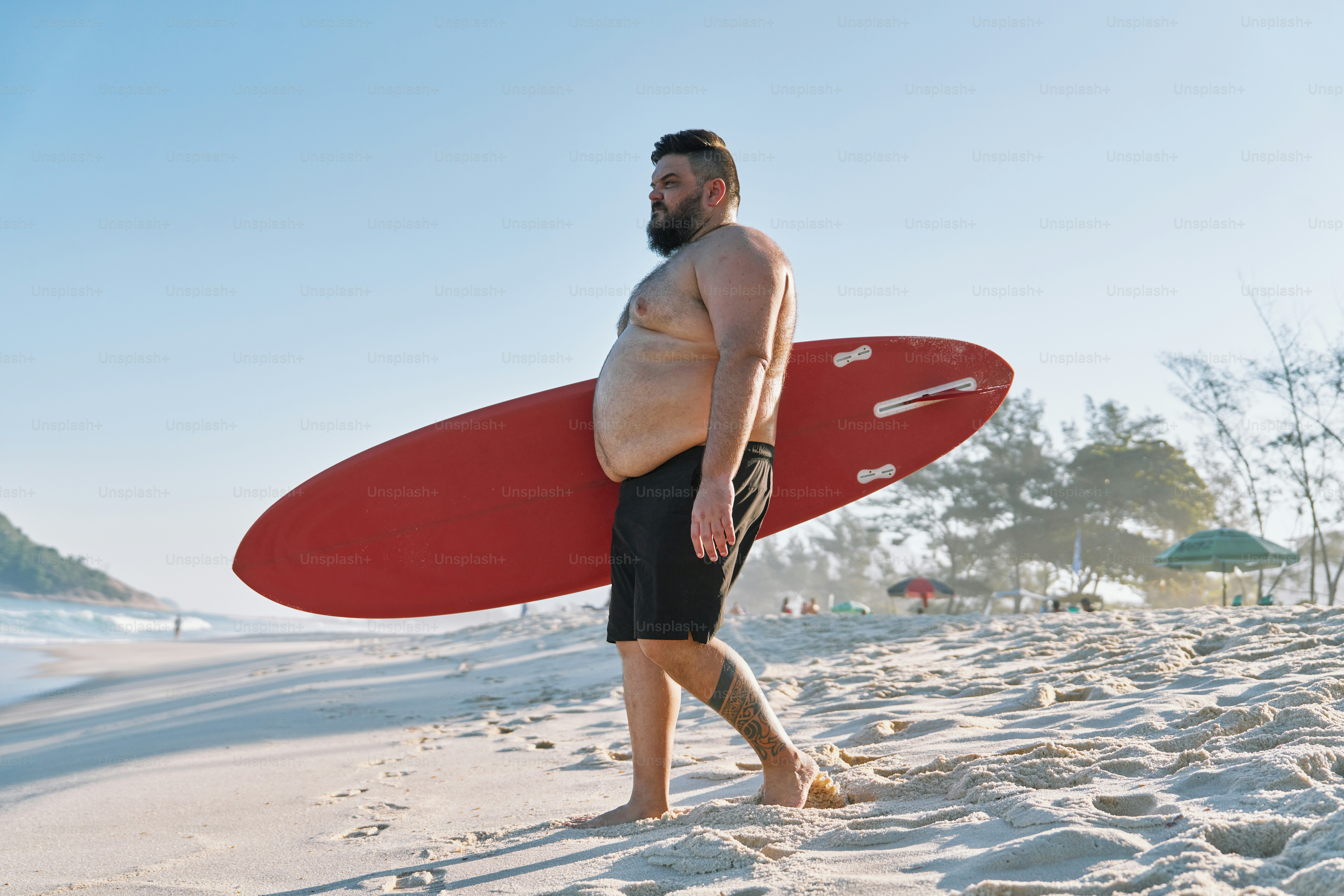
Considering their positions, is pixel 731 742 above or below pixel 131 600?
above

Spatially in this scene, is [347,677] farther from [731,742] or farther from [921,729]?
[921,729]

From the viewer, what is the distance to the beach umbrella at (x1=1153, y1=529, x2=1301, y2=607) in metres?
13.1

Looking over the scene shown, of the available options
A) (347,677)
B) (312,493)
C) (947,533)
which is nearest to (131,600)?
(947,533)

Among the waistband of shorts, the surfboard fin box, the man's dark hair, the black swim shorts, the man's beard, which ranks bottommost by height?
the black swim shorts

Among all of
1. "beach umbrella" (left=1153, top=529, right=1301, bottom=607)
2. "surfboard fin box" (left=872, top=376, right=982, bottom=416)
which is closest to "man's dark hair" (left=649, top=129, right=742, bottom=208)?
"surfboard fin box" (left=872, top=376, right=982, bottom=416)

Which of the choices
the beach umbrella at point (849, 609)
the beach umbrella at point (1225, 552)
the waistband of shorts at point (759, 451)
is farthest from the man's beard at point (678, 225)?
the beach umbrella at point (849, 609)

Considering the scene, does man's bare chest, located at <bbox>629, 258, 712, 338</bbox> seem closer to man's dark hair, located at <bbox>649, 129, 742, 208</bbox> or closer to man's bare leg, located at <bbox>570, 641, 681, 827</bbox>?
man's dark hair, located at <bbox>649, 129, 742, 208</bbox>

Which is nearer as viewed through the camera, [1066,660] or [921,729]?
[921,729]

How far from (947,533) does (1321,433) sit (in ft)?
44.9

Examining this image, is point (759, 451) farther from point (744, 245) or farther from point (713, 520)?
point (744, 245)

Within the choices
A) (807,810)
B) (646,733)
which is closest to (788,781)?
(807,810)

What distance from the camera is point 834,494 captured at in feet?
10.3

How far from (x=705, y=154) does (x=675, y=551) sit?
3.77 feet

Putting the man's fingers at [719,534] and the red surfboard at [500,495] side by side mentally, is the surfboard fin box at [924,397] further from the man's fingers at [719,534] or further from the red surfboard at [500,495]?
the man's fingers at [719,534]
